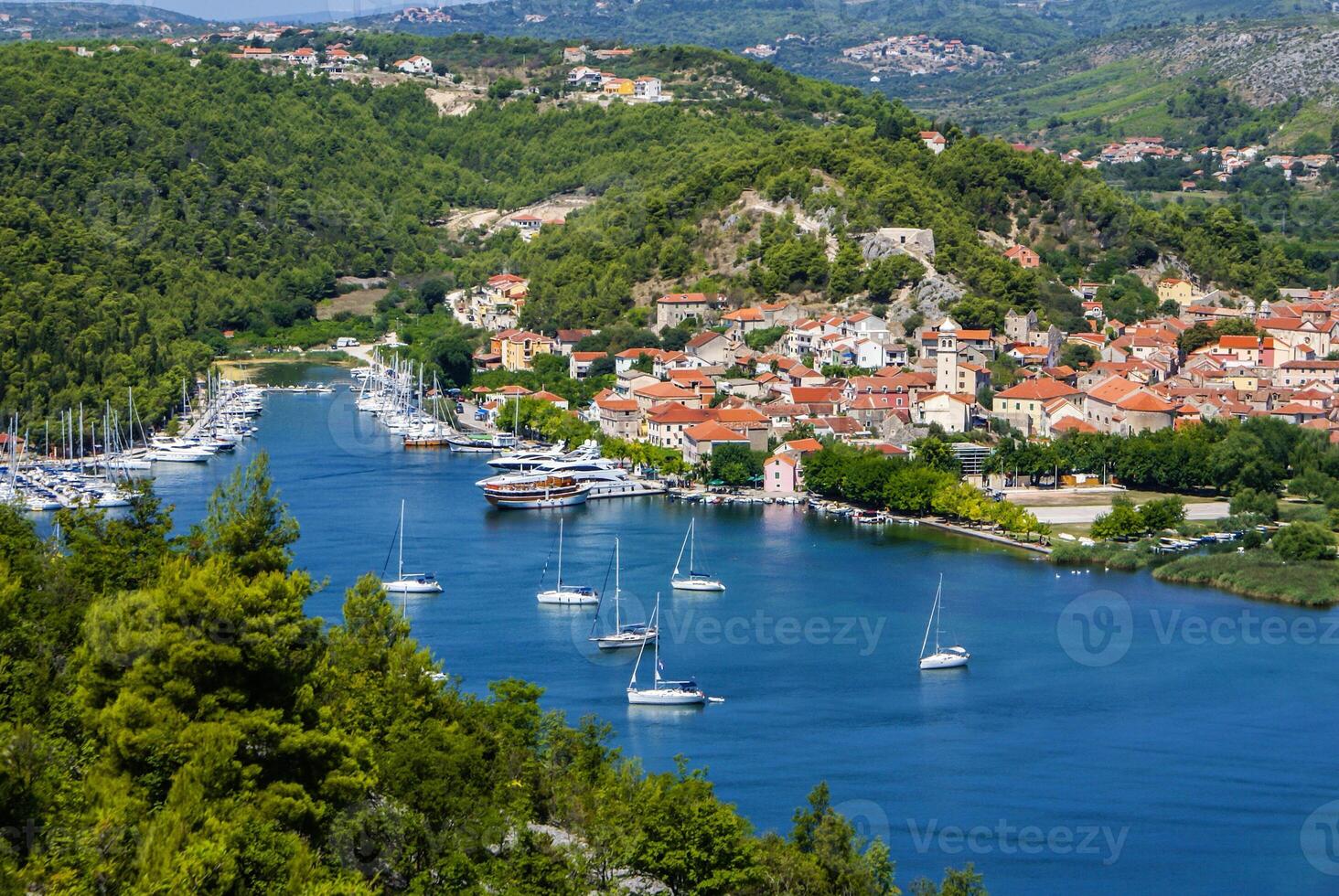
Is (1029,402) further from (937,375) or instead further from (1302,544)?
(1302,544)

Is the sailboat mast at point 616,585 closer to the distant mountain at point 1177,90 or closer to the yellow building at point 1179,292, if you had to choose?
the yellow building at point 1179,292

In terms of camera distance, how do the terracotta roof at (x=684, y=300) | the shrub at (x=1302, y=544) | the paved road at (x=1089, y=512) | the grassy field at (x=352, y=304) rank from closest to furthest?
the shrub at (x=1302, y=544)
the paved road at (x=1089, y=512)
the terracotta roof at (x=684, y=300)
the grassy field at (x=352, y=304)

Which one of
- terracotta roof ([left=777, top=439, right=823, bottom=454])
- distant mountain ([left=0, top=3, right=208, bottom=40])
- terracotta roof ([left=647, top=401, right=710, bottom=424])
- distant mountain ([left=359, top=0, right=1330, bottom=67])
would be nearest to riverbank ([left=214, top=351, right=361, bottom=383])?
terracotta roof ([left=647, top=401, right=710, bottom=424])

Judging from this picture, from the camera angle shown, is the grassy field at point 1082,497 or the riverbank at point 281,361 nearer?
the grassy field at point 1082,497

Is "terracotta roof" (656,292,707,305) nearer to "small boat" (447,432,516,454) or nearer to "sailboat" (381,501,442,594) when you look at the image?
"small boat" (447,432,516,454)

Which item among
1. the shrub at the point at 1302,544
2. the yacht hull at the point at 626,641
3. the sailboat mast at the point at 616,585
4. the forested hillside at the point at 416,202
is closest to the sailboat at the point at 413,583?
the sailboat mast at the point at 616,585

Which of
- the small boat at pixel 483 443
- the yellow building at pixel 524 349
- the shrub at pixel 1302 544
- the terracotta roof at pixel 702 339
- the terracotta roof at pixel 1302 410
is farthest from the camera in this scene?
the yellow building at pixel 524 349
